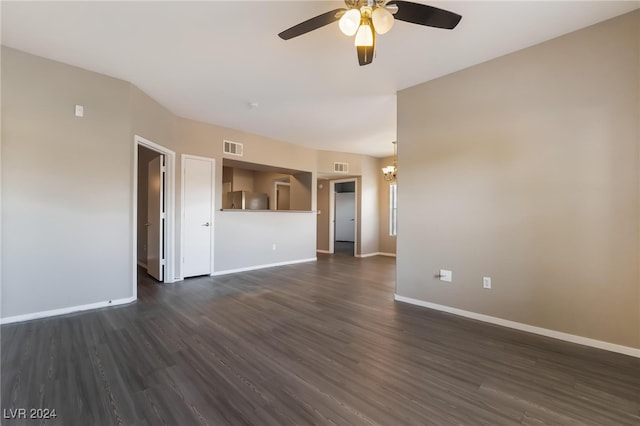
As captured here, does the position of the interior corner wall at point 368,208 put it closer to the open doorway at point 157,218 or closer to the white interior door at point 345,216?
the white interior door at point 345,216

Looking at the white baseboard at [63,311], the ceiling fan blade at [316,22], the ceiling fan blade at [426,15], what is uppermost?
the ceiling fan blade at [316,22]

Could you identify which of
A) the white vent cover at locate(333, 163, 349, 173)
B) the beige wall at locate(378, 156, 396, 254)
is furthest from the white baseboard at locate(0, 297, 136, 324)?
the beige wall at locate(378, 156, 396, 254)

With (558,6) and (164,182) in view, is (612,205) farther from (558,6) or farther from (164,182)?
(164,182)

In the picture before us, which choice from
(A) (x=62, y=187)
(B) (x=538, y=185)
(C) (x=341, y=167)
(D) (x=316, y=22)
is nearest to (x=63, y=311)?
(A) (x=62, y=187)

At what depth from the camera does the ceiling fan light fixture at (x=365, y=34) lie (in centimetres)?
175

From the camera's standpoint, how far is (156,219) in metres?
4.48

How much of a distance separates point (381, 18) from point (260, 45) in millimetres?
1368

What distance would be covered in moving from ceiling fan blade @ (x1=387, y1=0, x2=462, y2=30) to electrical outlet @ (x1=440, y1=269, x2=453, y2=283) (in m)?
2.37

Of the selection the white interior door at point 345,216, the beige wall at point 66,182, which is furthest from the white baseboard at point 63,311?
the white interior door at point 345,216

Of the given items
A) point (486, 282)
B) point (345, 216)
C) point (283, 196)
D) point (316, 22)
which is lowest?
point (486, 282)

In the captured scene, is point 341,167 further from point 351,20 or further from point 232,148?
point 351,20

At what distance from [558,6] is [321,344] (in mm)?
3227

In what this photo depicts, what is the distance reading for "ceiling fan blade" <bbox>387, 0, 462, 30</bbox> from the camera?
1649 mm

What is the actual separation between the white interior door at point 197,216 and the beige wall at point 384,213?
4.66 m
